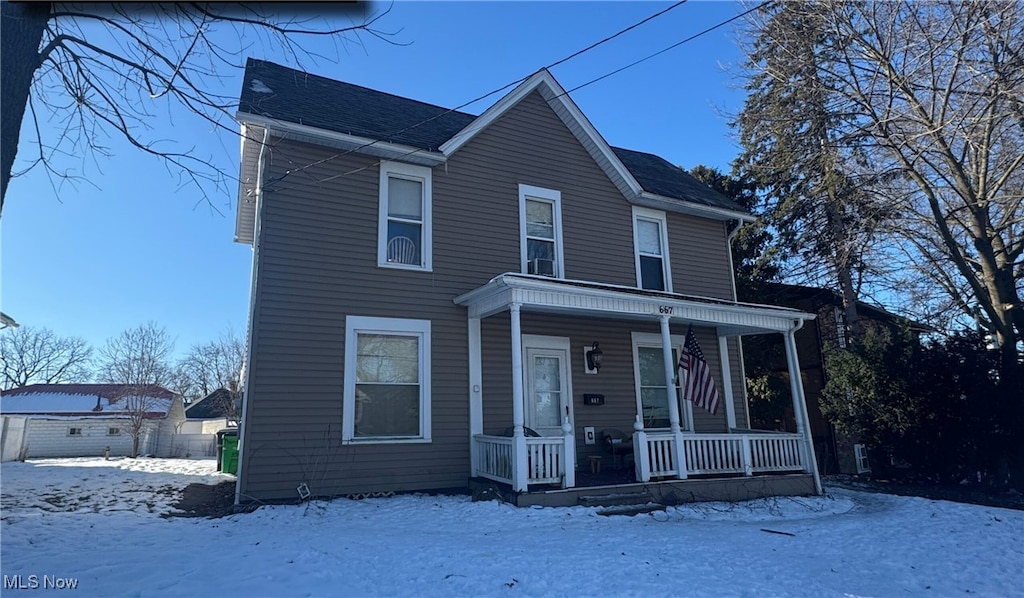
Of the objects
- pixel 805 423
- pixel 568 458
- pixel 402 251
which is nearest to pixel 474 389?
pixel 568 458

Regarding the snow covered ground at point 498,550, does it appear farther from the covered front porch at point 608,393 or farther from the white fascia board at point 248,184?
the white fascia board at point 248,184

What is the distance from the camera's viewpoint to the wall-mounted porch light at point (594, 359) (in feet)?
34.7

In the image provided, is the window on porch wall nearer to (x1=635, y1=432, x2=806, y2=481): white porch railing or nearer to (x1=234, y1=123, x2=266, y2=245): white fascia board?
(x1=635, y1=432, x2=806, y2=481): white porch railing

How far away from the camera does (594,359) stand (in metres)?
10.6

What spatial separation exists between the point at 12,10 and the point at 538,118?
28.2 feet

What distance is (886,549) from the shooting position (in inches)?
259

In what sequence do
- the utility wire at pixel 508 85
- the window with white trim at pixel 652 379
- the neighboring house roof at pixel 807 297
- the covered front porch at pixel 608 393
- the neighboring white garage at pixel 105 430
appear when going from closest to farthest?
1. the utility wire at pixel 508 85
2. the covered front porch at pixel 608 393
3. the window with white trim at pixel 652 379
4. the neighboring house roof at pixel 807 297
5. the neighboring white garage at pixel 105 430

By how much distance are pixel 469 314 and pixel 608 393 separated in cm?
314

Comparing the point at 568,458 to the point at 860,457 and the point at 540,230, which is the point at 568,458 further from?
the point at 860,457

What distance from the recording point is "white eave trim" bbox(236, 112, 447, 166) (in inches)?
335

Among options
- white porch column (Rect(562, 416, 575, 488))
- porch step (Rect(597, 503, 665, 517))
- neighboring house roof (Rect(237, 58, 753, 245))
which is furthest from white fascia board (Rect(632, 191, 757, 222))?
porch step (Rect(597, 503, 665, 517))

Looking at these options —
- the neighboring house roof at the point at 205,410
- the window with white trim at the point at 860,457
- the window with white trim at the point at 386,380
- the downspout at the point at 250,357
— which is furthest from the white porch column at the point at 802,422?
the neighboring house roof at the point at 205,410

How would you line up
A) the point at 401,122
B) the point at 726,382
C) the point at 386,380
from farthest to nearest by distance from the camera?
the point at 726,382 < the point at 401,122 < the point at 386,380

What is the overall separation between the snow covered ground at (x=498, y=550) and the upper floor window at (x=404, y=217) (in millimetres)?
3755
